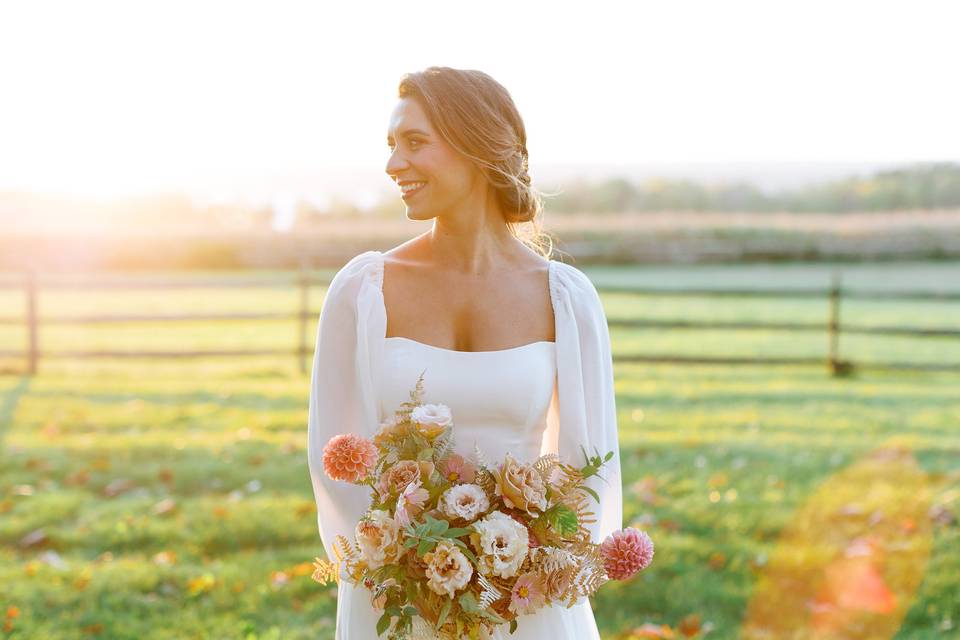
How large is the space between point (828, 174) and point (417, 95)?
41.5 metres

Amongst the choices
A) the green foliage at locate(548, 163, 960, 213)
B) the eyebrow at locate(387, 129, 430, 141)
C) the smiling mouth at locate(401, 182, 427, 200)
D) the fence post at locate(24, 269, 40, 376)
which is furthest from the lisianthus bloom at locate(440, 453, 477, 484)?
the green foliage at locate(548, 163, 960, 213)

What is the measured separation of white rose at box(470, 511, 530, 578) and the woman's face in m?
0.91

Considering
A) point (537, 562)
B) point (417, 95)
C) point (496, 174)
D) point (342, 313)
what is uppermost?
point (417, 95)

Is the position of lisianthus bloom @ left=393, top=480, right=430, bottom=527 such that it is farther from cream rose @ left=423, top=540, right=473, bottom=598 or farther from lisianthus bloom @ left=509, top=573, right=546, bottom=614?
lisianthus bloom @ left=509, top=573, right=546, bottom=614

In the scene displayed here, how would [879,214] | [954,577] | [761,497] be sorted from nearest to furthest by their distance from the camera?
[954,577] < [761,497] < [879,214]

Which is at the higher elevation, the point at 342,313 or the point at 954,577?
the point at 342,313

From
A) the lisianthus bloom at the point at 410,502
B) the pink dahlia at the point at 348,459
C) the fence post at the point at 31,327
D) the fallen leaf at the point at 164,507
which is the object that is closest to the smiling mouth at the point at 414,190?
the pink dahlia at the point at 348,459

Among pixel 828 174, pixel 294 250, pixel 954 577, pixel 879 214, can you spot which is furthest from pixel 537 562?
pixel 828 174

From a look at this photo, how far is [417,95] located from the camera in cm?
277

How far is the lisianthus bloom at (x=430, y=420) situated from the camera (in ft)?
7.93

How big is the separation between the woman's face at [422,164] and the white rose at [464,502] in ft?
2.66

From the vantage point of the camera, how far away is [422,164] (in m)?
2.75

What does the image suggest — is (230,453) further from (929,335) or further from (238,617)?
(929,335)

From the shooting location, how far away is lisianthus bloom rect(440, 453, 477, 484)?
247 cm
